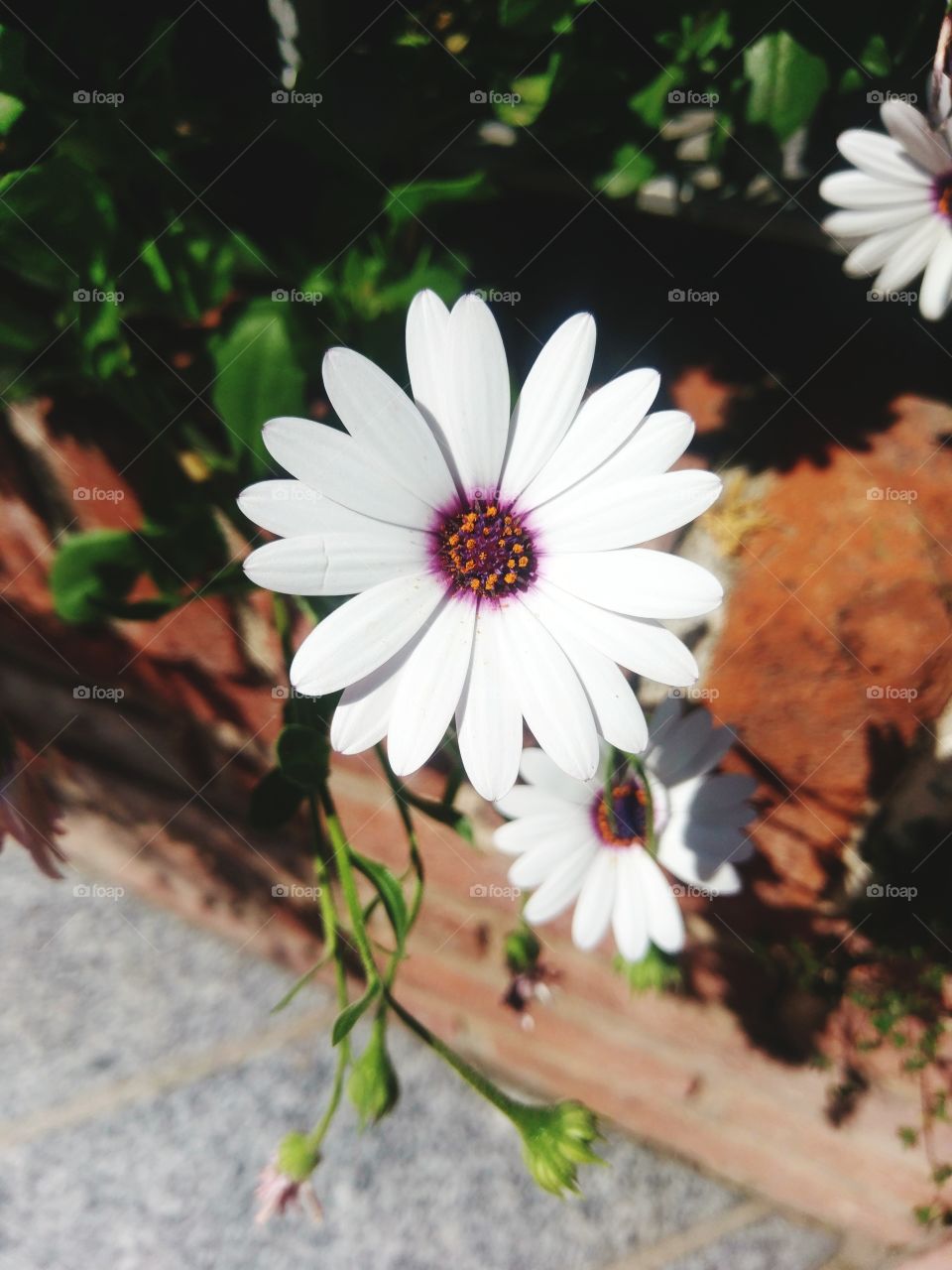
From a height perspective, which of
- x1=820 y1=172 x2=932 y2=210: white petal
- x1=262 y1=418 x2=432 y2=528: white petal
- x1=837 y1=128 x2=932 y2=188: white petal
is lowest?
x1=262 y1=418 x2=432 y2=528: white petal

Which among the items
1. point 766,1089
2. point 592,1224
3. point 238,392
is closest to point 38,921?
point 592,1224

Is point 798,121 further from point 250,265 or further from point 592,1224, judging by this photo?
point 592,1224

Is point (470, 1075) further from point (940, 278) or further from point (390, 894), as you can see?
point (940, 278)

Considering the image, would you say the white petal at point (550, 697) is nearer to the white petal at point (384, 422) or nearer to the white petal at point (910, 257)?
the white petal at point (384, 422)

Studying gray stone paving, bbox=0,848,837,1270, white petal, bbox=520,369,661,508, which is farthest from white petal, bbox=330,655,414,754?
gray stone paving, bbox=0,848,837,1270

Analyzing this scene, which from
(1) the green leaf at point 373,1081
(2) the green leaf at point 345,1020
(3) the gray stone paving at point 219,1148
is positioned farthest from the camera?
(3) the gray stone paving at point 219,1148

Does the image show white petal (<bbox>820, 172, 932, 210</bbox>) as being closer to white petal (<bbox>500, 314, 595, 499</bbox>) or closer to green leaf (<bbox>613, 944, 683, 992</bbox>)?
white petal (<bbox>500, 314, 595, 499</bbox>)

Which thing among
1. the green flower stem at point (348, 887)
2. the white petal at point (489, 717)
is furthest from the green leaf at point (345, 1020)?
the white petal at point (489, 717)
